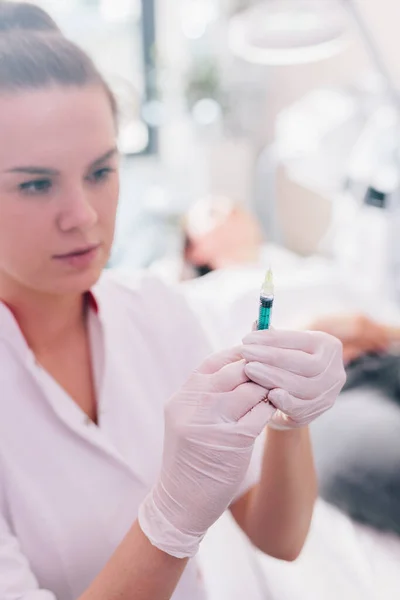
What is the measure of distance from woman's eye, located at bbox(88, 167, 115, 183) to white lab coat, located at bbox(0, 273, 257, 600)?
0.19 meters

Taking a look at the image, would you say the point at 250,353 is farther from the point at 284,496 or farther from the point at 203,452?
the point at 284,496

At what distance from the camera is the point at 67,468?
0.71m

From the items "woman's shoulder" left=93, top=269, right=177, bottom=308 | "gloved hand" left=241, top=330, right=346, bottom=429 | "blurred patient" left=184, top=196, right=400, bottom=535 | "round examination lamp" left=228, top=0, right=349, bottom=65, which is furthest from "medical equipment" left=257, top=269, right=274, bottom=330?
"round examination lamp" left=228, top=0, right=349, bottom=65

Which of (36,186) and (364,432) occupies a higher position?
(36,186)

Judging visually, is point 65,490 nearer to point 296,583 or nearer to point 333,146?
point 296,583

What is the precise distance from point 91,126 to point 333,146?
44.3 inches

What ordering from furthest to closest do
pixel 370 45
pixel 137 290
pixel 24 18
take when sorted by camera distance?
pixel 370 45
pixel 137 290
pixel 24 18

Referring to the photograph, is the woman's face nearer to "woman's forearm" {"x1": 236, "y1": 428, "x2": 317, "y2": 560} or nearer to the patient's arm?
"woman's forearm" {"x1": 236, "y1": 428, "x2": 317, "y2": 560}

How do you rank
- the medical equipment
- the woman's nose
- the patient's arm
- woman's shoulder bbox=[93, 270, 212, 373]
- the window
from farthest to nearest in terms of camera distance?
the window < the patient's arm < woman's shoulder bbox=[93, 270, 212, 373] < the woman's nose < the medical equipment

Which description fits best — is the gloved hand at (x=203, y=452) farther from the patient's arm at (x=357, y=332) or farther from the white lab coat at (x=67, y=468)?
the patient's arm at (x=357, y=332)

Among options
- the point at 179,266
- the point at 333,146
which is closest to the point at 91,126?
the point at 333,146

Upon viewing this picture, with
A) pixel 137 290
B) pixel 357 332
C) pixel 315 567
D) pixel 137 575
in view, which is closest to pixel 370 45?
pixel 357 332

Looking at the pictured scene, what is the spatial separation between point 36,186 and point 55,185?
0.07 ft

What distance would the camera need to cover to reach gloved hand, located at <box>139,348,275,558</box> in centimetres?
57
